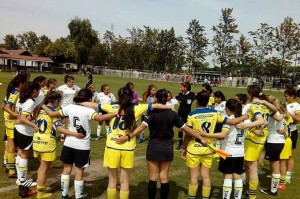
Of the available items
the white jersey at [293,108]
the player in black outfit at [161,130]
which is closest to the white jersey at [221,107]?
the white jersey at [293,108]

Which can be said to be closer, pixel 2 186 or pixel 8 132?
pixel 2 186

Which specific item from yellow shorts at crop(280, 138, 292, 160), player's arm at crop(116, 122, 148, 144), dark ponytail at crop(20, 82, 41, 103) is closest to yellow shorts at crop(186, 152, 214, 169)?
player's arm at crop(116, 122, 148, 144)

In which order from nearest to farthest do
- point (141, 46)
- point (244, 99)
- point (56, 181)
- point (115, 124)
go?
point (115, 124), point (56, 181), point (244, 99), point (141, 46)

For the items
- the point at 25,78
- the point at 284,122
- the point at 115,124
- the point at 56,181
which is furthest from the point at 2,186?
the point at 284,122

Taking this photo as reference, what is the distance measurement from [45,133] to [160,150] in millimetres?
2196

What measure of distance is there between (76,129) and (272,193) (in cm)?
471

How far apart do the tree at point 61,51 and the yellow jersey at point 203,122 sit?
73.6 metres

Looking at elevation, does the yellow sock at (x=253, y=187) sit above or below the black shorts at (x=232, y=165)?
below

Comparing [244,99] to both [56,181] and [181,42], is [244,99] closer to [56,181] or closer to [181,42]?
[56,181]

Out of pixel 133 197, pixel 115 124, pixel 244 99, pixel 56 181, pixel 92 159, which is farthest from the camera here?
pixel 92 159

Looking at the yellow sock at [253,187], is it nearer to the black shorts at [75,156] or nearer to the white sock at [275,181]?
the white sock at [275,181]

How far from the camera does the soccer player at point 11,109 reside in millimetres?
7086

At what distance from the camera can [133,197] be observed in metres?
6.78

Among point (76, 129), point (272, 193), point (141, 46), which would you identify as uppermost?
point (141, 46)
